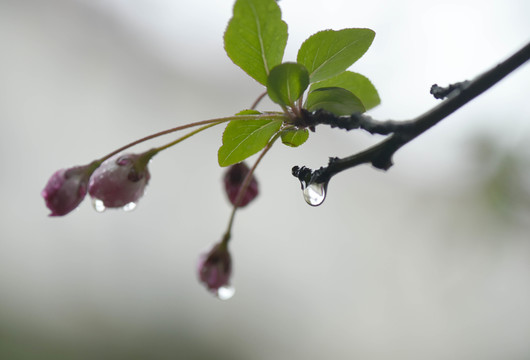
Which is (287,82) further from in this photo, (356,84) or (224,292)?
(224,292)

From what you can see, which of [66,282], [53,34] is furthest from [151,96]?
[66,282]

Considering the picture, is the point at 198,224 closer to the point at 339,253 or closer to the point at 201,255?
the point at 339,253

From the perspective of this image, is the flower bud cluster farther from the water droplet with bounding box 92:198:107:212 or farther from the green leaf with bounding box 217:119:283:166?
the green leaf with bounding box 217:119:283:166

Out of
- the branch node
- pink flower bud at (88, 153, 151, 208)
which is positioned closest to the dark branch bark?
the branch node

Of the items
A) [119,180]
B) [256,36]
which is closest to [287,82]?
[256,36]

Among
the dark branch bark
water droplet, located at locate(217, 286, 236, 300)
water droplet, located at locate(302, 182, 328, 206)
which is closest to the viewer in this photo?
the dark branch bark

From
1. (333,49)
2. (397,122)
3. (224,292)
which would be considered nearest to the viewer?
(397,122)

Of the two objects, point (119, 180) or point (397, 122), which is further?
point (119, 180)
